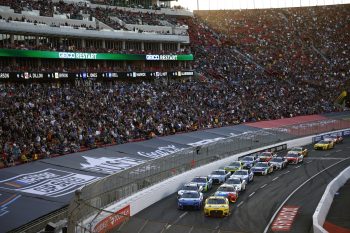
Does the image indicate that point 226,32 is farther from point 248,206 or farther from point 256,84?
point 248,206

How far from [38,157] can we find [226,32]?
226ft

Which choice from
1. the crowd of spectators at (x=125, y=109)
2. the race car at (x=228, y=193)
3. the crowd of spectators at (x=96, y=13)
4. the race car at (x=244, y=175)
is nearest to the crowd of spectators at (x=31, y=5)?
the crowd of spectators at (x=96, y=13)

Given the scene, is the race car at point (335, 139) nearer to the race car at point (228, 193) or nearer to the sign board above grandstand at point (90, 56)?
the sign board above grandstand at point (90, 56)

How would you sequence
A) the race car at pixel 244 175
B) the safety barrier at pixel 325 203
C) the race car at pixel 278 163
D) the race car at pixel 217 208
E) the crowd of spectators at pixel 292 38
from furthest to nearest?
the crowd of spectators at pixel 292 38
the race car at pixel 278 163
the race car at pixel 244 175
the race car at pixel 217 208
the safety barrier at pixel 325 203

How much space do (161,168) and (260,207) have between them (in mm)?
7157

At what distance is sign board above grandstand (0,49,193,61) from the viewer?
50719mm

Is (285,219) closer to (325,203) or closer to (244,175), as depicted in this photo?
(325,203)

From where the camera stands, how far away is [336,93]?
8394 cm

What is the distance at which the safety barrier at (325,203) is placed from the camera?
24.6 metres

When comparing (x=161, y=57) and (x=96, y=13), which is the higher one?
(x=96, y=13)

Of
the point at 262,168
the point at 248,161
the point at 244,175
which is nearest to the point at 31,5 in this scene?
the point at 248,161

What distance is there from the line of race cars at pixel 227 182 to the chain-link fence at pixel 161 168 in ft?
5.47

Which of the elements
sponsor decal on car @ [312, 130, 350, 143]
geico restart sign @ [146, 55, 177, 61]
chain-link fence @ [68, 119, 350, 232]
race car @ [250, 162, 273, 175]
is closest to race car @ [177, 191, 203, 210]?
chain-link fence @ [68, 119, 350, 232]

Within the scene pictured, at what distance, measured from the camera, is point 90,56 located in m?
59.4
